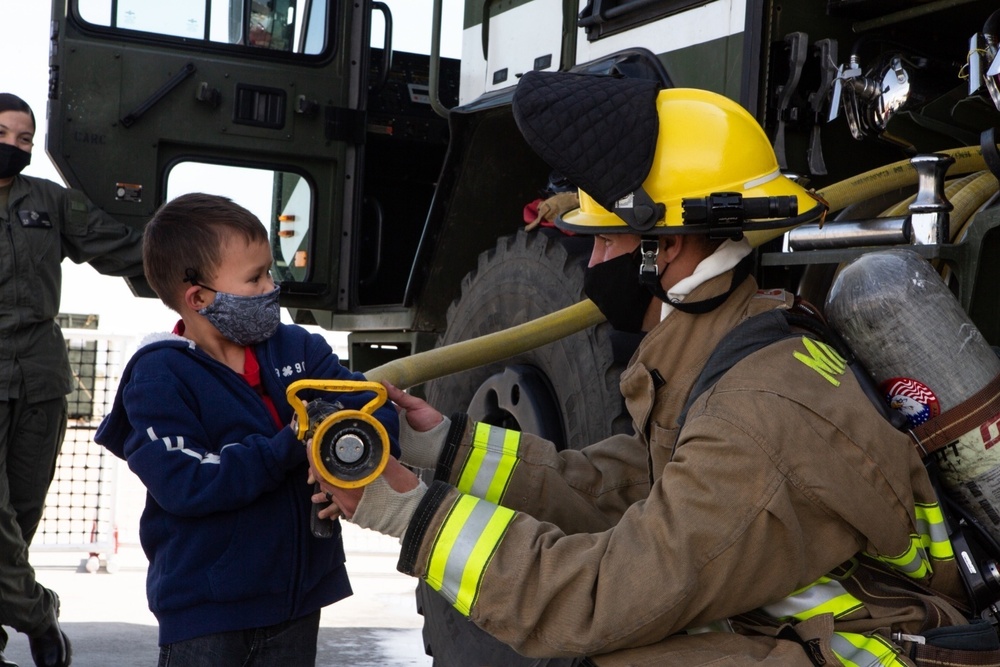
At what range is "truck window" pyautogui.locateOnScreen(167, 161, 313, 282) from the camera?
4477mm

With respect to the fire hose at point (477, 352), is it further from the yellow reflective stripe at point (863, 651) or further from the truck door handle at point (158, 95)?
the truck door handle at point (158, 95)

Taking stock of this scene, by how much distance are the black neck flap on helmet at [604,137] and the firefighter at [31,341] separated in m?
2.60

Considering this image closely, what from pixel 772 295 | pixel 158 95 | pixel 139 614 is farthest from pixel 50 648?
pixel 772 295

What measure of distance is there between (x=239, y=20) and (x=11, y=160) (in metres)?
1.03

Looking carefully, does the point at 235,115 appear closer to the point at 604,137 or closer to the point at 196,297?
the point at 196,297

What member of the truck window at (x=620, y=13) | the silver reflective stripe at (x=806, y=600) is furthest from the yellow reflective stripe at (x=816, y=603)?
the truck window at (x=620, y=13)

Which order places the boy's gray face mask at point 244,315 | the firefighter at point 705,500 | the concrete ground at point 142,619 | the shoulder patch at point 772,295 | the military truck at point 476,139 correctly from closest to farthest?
the firefighter at point 705,500 < the shoulder patch at point 772,295 < the boy's gray face mask at point 244,315 < the military truck at point 476,139 < the concrete ground at point 142,619

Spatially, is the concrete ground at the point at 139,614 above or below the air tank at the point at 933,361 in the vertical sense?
below

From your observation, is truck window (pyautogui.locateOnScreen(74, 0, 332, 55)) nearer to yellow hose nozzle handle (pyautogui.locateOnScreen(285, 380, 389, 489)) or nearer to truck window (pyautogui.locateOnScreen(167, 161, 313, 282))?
truck window (pyautogui.locateOnScreen(167, 161, 313, 282))

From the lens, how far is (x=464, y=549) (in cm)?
176

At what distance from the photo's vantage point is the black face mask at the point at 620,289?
2023 millimetres

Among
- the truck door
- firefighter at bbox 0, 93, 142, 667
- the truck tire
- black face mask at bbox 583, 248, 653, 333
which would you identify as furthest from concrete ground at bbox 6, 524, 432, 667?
black face mask at bbox 583, 248, 653, 333

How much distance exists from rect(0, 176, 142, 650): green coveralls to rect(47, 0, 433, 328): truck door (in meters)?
0.18

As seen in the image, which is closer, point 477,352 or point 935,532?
point 935,532
